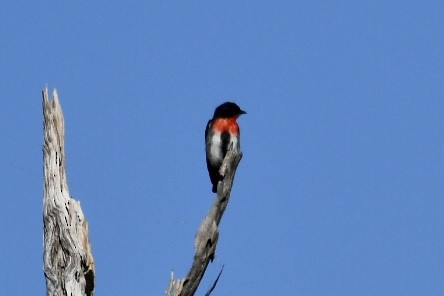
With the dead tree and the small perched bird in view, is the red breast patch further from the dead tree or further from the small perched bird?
the dead tree

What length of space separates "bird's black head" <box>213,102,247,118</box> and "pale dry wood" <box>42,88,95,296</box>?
11.2 ft

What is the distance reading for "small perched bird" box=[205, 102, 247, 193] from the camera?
46.3ft

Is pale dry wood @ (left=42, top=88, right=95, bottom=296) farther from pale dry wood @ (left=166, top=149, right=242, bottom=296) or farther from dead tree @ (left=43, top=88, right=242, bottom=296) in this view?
pale dry wood @ (left=166, top=149, right=242, bottom=296)

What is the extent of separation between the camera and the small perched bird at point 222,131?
1410cm

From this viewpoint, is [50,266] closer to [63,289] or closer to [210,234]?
[63,289]

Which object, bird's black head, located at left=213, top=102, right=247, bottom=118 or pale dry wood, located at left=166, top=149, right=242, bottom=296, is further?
bird's black head, located at left=213, top=102, right=247, bottom=118

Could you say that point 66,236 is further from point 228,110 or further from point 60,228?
point 228,110

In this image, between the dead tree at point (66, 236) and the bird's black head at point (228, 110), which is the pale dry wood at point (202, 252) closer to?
the dead tree at point (66, 236)

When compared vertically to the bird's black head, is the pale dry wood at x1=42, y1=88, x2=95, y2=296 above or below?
below

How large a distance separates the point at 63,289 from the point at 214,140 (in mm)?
3930

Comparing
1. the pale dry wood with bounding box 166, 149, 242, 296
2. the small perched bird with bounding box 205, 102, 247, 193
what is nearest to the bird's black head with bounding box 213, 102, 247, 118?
the small perched bird with bounding box 205, 102, 247, 193

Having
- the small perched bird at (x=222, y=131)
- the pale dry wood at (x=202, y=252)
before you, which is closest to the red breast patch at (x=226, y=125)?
the small perched bird at (x=222, y=131)

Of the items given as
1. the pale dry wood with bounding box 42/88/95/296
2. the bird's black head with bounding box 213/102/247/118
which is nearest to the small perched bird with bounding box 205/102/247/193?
the bird's black head with bounding box 213/102/247/118

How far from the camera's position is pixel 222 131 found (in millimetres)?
14156
